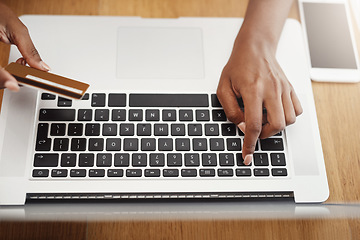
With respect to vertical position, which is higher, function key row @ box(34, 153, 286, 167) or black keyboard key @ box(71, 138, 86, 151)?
black keyboard key @ box(71, 138, 86, 151)

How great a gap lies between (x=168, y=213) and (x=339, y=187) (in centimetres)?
30

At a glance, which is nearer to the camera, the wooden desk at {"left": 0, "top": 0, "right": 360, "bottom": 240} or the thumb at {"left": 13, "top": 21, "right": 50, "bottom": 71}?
the wooden desk at {"left": 0, "top": 0, "right": 360, "bottom": 240}

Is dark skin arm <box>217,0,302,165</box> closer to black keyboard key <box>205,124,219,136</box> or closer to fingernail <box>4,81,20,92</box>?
black keyboard key <box>205,124,219,136</box>

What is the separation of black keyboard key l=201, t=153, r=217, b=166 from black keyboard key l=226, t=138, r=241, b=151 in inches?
1.2

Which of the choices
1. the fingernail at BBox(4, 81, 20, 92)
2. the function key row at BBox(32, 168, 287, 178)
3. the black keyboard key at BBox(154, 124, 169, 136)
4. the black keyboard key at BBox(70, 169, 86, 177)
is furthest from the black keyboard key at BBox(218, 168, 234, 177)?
the fingernail at BBox(4, 81, 20, 92)

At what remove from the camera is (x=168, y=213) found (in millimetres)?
466

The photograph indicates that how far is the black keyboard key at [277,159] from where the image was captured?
0.52m

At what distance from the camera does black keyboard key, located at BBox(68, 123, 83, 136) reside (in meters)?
0.52

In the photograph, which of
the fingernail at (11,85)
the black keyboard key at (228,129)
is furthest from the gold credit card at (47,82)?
the black keyboard key at (228,129)

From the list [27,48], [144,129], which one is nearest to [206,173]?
[144,129]

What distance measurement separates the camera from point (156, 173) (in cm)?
50

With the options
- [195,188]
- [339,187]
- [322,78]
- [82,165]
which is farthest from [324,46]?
[82,165]

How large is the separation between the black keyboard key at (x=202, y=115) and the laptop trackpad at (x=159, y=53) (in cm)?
8

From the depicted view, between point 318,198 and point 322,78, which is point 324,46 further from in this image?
point 318,198
